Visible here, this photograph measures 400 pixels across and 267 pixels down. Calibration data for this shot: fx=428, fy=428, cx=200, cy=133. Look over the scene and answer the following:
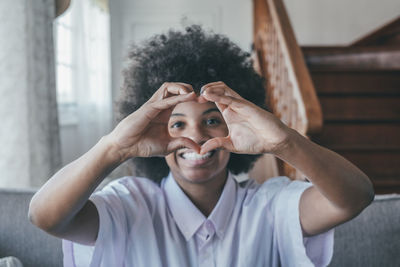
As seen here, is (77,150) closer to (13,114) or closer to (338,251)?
(13,114)

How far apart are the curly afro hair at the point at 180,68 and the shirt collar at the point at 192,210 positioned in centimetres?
27

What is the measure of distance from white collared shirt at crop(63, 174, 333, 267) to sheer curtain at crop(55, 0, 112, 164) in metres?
2.34

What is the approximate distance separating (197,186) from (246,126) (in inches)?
14.0

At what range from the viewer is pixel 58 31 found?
3.33 meters

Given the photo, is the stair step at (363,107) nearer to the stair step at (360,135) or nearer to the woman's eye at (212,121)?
the stair step at (360,135)

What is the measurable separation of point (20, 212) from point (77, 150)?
243cm

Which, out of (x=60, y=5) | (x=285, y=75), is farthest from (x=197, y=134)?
(x=285, y=75)

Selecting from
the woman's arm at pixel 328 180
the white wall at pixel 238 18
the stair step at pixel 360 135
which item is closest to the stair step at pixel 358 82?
the stair step at pixel 360 135

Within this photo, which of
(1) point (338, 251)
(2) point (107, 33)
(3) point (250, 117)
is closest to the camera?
(3) point (250, 117)

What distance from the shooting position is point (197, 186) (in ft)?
3.85

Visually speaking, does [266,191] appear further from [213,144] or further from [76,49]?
[76,49]

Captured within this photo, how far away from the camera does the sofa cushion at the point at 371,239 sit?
127cm

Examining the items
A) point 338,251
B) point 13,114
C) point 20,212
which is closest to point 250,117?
point 338,251

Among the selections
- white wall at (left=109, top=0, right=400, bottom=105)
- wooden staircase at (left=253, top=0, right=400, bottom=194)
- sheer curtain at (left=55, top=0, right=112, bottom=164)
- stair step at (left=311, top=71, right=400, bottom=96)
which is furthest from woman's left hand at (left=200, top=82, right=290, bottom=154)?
white wall at (left=109, top=0, right=400, bottom=105)
